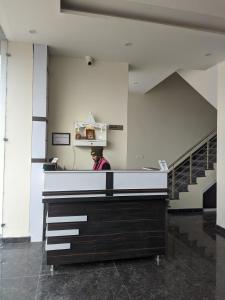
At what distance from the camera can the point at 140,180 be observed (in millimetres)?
3404

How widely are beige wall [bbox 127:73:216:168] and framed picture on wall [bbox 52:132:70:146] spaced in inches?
128

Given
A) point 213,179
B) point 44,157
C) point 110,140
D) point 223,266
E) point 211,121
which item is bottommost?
point 223,266

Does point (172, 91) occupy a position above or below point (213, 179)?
above

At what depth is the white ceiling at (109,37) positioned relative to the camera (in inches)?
127

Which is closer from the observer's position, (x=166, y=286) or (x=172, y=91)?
(x=166, y=286)

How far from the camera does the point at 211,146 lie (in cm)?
739

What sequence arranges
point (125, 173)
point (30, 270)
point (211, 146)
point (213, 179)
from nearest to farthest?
point (30, 270)
point (125, 173)
point (213, 179)
point (211, 146)

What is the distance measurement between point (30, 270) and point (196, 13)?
3.85m

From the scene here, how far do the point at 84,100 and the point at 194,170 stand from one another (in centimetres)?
388

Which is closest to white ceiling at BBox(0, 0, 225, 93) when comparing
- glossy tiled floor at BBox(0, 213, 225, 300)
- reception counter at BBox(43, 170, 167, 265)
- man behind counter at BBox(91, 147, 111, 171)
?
man behind counter at BBox(91, 147, 111, 171)

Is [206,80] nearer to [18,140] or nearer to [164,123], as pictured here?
[164,123]

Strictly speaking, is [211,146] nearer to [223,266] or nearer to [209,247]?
[209,247]

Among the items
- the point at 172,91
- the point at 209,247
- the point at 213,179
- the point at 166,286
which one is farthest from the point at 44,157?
the point at 172,91

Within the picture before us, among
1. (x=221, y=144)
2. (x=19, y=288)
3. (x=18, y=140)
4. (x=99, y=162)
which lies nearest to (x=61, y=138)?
(x=18, y=140)
